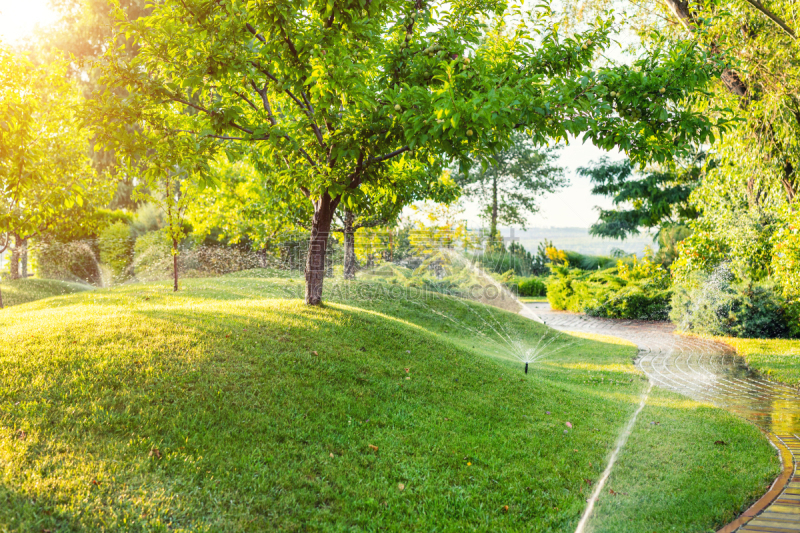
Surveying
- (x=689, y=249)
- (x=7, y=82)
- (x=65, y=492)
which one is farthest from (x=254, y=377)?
(x=689, y=249)

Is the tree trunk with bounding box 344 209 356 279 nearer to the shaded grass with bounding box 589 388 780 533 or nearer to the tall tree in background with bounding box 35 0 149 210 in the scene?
the shaded grass with bounding box 589 388 780 533

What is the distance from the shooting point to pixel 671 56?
16.6 feet

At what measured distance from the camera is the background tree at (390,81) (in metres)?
4.55

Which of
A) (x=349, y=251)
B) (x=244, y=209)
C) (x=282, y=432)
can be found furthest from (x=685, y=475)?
(x=244, y=209)

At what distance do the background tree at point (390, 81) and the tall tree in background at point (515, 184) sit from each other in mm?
21895

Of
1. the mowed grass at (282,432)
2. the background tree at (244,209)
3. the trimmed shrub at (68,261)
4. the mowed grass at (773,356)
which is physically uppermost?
the background tree at (244,209)

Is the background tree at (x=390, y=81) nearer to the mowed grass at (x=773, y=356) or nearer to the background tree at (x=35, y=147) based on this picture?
the background tree at (x=35, y=147)

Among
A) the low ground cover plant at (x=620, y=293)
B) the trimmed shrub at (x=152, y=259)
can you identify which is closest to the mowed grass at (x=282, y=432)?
the low ground cover plant at (x=620, y=293)

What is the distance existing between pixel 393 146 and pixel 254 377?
3208 millimetres

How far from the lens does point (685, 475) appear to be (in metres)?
4.26

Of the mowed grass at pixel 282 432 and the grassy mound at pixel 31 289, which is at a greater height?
the grassy mound at pixel 31 289

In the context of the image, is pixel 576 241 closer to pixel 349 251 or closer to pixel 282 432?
pixel 349 251

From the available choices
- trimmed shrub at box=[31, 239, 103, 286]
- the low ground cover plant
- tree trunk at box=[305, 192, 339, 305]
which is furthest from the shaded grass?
trimmed shrub at box=[31, 239, 103, 286]

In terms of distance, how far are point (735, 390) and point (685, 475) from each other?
4082 mm
